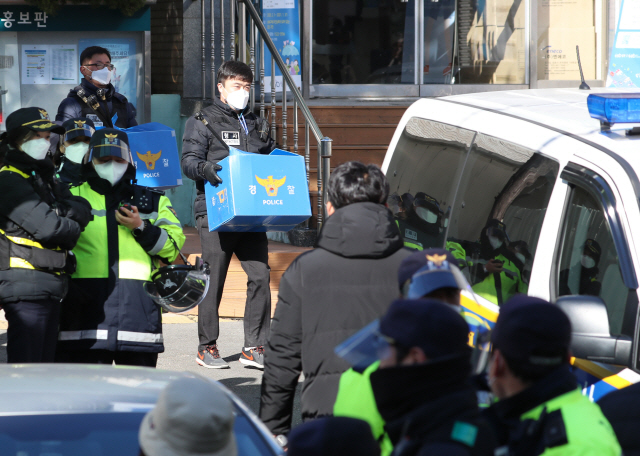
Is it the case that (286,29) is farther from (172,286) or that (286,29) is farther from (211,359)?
(172,286)

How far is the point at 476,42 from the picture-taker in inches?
429

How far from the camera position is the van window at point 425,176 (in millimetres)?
3861

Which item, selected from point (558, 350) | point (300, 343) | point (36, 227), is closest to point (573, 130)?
point (300, 343)

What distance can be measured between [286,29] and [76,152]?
22.0 ft

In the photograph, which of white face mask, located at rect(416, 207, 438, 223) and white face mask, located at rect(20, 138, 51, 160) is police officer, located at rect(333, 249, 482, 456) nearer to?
white face mask, located at rect(416, 207, 438, 223)

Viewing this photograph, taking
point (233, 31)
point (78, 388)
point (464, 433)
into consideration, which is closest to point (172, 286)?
point (78, 388)

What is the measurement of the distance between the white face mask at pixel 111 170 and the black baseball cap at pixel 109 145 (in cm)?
4

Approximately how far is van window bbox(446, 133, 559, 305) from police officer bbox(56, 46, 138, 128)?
3.61m

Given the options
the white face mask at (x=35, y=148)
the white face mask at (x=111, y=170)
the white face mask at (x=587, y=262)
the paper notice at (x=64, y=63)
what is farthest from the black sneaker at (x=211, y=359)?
the paper notice at (x=64, y=63)

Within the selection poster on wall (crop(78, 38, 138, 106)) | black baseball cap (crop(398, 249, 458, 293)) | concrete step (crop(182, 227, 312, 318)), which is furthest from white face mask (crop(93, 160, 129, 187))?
poster on wall (crop(78, 38, 138, 106))

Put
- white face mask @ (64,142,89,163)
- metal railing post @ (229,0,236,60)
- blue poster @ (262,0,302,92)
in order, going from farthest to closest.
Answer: blue poster @ (262,0,302,92)
metal railing post @ (229,0,236,60)
white face mask @ (64,142,89,163)

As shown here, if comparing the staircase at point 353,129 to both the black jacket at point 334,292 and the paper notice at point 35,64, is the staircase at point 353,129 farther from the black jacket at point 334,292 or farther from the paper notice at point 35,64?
the black jacket at point 334,292

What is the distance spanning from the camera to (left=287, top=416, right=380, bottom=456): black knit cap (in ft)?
4.86

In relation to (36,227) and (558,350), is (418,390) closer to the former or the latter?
(558,350)
